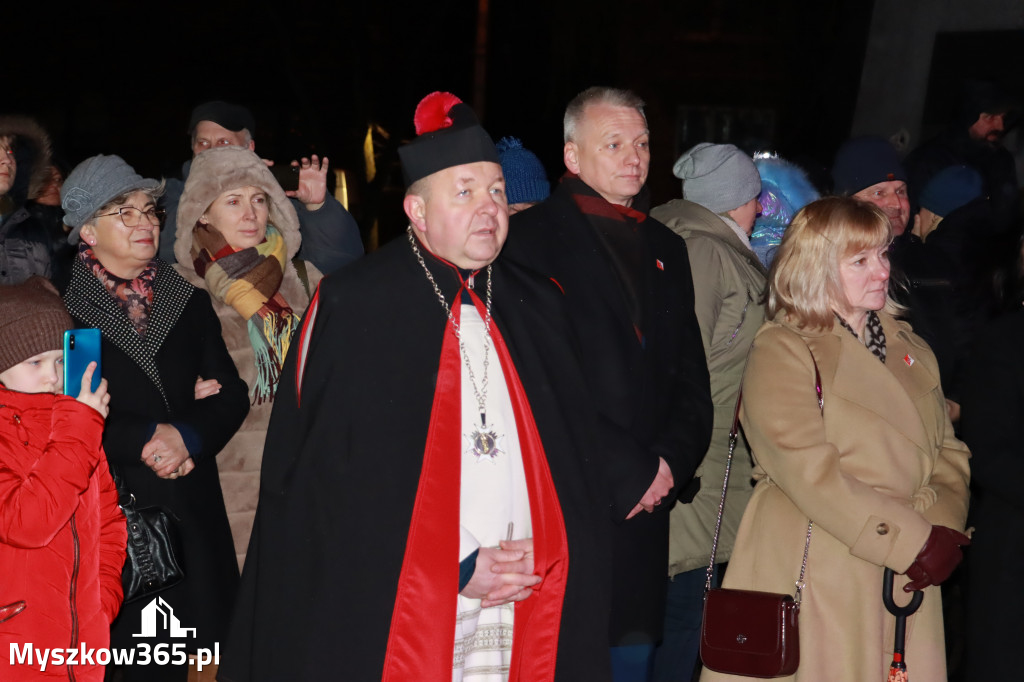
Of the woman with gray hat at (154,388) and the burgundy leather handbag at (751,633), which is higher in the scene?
the woman with gray hat at (154,388)

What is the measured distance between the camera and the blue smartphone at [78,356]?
9.18ft

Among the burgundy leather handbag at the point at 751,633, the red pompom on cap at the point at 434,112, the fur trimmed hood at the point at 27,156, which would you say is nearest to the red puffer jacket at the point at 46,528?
the red pompom on cap at the point at 434,112

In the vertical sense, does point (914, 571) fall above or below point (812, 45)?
below

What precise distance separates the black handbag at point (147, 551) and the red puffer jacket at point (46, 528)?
382mm

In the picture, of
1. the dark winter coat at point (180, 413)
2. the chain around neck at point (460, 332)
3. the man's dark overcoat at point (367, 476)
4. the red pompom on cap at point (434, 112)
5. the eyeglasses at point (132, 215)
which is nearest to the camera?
the man's dark overcoat at point (367, 476)

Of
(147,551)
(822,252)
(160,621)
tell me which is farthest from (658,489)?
(160,621)

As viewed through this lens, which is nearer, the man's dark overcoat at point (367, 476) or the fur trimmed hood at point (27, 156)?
the man's dark overcoat at point (367, 476)

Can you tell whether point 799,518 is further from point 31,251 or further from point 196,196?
point 31,251

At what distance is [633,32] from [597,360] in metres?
A: 7.17

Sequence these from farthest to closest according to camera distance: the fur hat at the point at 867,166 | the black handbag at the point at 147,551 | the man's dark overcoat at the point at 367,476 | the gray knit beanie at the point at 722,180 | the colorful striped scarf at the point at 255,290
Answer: the fur hat at the point at 867,166 → the gray knit beanie at the point at 722,180 → the colorful striped scarf at the point at 255,290 → the black handbag at the point at 147,551 → the man's dark overcoat at the point at 367,476

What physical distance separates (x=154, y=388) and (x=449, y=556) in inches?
62.7

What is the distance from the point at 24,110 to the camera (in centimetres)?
835

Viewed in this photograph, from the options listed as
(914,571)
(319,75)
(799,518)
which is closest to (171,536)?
(799,518)

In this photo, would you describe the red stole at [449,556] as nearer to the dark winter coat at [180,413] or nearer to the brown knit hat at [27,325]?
the brown knit hat at [27,325]
